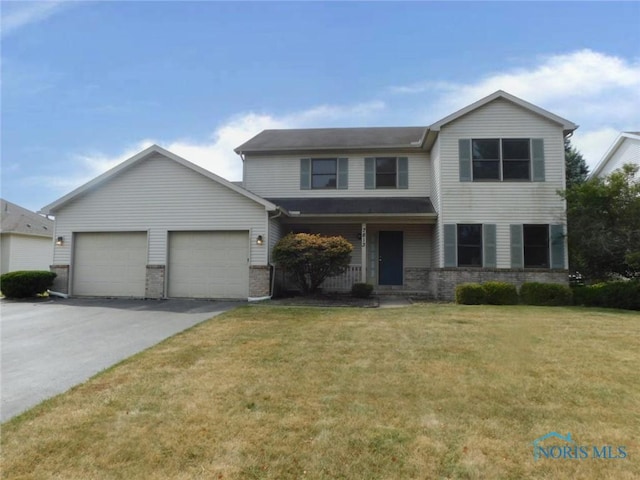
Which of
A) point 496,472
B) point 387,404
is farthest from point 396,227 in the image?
point 496,472

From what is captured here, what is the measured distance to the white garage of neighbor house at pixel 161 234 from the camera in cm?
1301

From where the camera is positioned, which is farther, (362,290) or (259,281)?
(362,290)

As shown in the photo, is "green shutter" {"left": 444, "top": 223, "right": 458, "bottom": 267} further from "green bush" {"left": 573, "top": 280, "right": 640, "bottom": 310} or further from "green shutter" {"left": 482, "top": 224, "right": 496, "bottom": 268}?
"green bush" {"left": 573, "top": 280, "right": 640, "bottom": 310}

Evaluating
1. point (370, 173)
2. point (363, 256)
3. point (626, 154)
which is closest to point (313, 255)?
point (363, 256)

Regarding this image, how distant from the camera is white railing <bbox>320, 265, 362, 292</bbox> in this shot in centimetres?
1467

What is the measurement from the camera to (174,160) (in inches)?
527

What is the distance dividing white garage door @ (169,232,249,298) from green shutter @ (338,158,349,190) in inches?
193

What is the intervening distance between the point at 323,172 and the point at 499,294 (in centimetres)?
830

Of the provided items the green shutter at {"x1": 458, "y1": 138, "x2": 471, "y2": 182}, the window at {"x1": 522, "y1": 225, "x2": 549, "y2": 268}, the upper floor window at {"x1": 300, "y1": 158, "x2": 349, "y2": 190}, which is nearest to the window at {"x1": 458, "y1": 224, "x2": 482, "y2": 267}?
the window at {"x1": 522, "y1": 225, "x2": 549, "y2": 268}

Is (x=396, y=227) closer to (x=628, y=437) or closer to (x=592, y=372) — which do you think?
(x=592, y=372)

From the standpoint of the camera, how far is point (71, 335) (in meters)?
7.70

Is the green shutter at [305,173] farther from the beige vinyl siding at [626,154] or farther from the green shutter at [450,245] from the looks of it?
the beige vinyl siding at [626,154]

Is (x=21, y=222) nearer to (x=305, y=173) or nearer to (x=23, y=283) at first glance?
(x=23, y=283)

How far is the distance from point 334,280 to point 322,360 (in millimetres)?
9252
